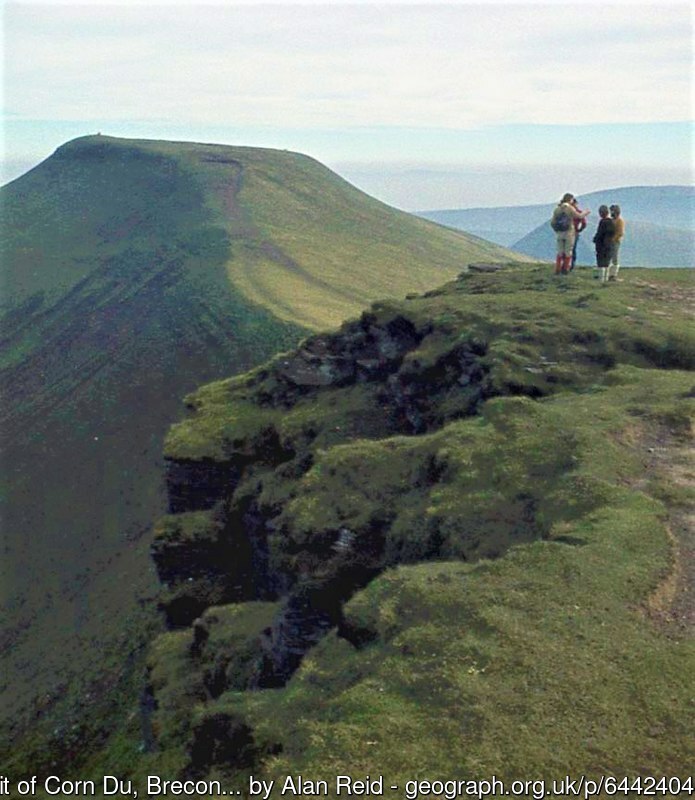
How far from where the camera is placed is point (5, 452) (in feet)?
406

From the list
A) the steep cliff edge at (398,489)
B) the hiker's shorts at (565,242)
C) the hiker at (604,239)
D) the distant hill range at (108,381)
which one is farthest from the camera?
the distant hill range at (108,381)

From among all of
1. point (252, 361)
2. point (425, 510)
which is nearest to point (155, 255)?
point (252, 361)

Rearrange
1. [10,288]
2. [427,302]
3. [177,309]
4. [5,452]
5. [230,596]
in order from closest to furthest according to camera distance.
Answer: [230,596]
[427,302]
[5,452]
[177,309]
[10,288]

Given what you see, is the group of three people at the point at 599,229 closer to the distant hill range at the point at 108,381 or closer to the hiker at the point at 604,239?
the hiker at the point at 604,239

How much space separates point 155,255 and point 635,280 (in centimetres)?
15927

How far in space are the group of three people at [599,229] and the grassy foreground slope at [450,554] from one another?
186 centimetres

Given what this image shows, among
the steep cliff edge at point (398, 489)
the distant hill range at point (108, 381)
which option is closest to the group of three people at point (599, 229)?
the steep cliff edge at point (398, 489)

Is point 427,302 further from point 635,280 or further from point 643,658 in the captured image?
point 643,658

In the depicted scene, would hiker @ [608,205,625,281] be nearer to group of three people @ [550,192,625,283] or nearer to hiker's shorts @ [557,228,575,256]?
group of three people @ [550,192,625,283]

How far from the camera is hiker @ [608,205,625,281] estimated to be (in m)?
42.2

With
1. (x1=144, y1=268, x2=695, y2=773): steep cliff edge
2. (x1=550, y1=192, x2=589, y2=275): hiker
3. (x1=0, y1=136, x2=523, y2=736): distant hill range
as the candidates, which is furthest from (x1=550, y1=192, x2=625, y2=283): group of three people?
(x1=0, y1=136, x2=523, y2=736): distant hill range

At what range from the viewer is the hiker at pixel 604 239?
42.7m

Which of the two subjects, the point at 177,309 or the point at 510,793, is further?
the point at 177,309

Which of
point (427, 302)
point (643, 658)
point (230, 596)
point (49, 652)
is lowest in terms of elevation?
point (49, 652)
